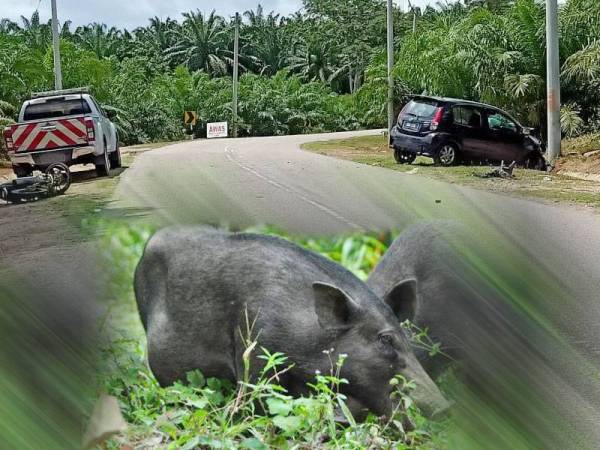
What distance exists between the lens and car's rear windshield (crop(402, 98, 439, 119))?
14.8 m

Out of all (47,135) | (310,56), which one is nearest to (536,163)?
(310,56)

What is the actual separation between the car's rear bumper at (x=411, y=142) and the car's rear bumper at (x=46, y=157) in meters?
8.38

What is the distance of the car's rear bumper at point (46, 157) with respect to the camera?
4004mm

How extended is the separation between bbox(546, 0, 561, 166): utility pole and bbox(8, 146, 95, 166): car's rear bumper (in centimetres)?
1082

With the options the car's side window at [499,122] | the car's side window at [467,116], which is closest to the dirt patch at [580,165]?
the car's side window at [467,116]

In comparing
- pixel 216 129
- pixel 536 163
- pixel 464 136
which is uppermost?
pixel 464 136

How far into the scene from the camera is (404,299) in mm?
1435

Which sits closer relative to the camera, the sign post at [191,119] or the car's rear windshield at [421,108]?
the car's rear windshield at [421,108]

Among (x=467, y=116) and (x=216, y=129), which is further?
(x=216, y=129)

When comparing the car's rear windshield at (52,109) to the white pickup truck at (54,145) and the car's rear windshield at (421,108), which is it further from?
the white pickup truck at (54,145)

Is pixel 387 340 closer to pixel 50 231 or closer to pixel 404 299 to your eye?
pixel 404 299

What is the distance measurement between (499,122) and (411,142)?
225 cm

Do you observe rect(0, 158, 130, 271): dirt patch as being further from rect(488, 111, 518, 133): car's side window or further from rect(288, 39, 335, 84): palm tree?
rect(488, 111, 518, 133): car's side window

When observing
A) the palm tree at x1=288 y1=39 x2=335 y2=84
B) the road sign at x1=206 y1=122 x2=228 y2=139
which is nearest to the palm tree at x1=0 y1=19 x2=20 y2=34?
the palm tree at x1=288 y1=39 x2=335 y2=84
